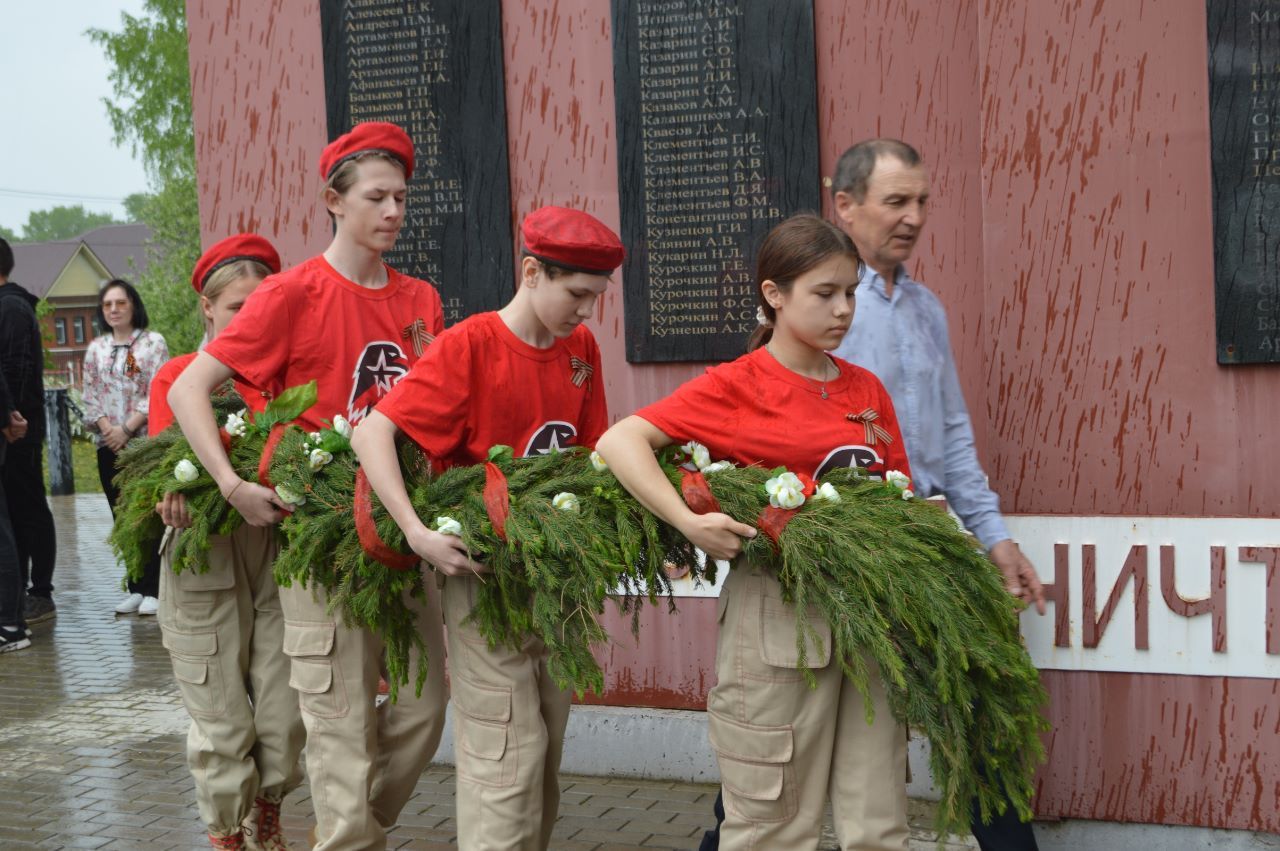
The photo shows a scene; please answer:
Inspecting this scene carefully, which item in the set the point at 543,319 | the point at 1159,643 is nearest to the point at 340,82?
the point at 543,319

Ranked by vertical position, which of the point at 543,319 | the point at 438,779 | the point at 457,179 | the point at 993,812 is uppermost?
the point at 457,179

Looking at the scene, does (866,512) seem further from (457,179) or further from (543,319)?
(457,179)

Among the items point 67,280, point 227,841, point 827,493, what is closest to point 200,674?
point 227,841

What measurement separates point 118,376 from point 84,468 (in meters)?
15.6

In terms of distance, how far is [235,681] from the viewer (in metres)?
4.25

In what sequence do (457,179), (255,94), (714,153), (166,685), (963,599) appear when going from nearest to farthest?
(963,599) → (714,153) → (457,179) → (255,94) → (166,685)

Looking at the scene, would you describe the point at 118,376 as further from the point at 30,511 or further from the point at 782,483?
the point at 782,483

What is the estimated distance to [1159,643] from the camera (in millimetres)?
4168

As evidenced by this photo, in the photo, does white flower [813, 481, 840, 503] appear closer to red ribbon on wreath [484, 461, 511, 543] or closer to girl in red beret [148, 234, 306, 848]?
red ribbon on wreath [484, 461, 511, 543]

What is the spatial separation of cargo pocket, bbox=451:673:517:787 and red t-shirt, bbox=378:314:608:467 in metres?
0.56

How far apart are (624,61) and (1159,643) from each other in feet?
8.69

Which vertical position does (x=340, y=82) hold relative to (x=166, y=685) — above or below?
above

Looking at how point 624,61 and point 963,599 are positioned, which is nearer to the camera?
point 963,599

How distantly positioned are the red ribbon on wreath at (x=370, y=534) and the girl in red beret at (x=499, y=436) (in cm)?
11
